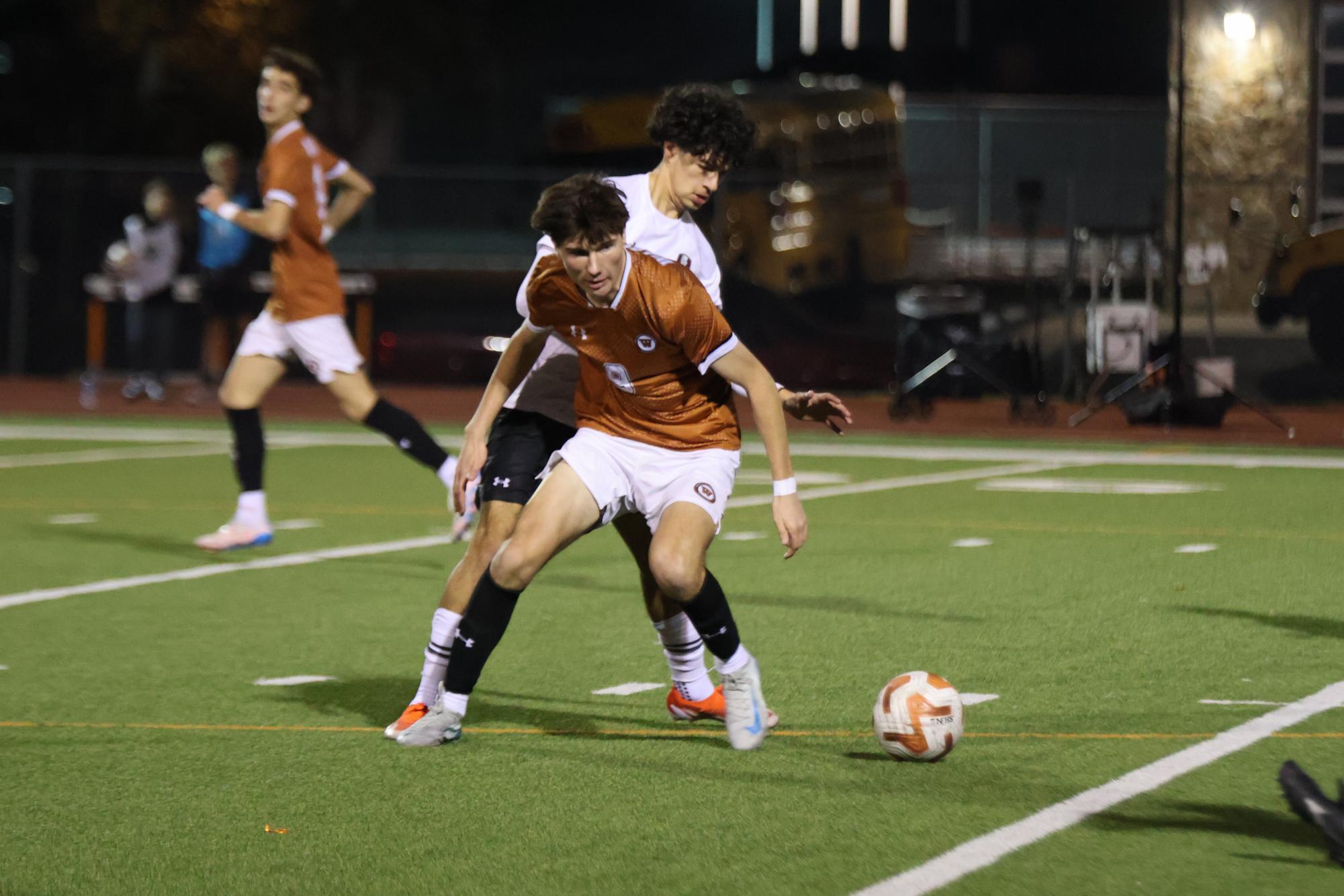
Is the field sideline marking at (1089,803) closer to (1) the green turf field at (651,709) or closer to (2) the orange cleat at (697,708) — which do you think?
(1) the green turf field at (651,709)

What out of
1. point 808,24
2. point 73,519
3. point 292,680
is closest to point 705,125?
point 292,680

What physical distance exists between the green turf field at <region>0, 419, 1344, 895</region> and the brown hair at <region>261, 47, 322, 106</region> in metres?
2.26

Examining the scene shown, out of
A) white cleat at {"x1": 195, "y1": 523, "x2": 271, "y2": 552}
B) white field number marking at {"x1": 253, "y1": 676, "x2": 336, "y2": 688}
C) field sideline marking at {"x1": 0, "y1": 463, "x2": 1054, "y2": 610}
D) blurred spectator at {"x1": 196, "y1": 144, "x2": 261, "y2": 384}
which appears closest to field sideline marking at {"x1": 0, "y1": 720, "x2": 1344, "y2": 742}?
white field number marking at {"x1": 253, "y1": 676, "x2": 336, "y2": 688}

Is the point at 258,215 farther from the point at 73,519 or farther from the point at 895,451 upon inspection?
the point at 895,451

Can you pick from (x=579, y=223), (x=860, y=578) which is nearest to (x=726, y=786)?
(x=579, y=223)

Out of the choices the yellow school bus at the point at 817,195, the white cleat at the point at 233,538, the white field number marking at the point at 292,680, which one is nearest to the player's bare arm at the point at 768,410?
the white field number marking at the point at 292,680

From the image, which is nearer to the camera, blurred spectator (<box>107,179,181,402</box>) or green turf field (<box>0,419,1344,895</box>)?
green turf field (<box>0,419,1344,895</box>)

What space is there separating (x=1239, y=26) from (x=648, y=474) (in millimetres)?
18674

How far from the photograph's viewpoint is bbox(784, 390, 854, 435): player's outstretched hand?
6.25 m

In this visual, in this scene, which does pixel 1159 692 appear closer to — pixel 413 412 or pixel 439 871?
pixel 439 871

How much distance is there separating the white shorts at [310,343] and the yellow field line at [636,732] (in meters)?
4.14

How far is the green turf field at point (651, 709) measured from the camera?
5078mm

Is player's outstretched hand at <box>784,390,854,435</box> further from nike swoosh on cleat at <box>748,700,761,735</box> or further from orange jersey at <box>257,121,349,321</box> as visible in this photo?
orange jersey at <box>257,121,349,321</box>

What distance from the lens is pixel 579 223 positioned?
19.1 ft
